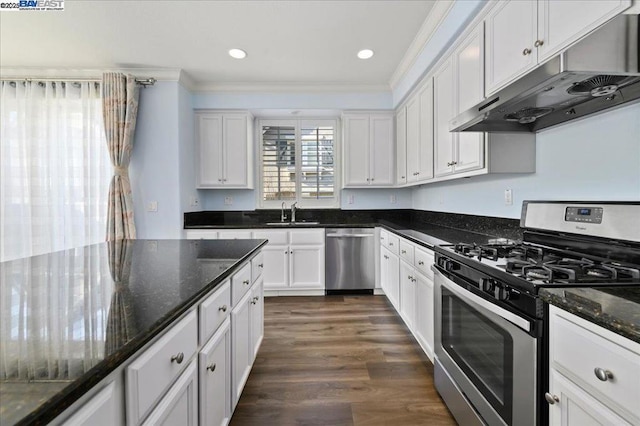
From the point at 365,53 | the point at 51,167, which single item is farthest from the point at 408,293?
the point at 51,167

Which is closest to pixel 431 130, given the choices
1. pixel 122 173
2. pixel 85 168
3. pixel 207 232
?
pixel 207 232

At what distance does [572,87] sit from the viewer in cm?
120

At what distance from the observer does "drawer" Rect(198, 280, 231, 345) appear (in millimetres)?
1078

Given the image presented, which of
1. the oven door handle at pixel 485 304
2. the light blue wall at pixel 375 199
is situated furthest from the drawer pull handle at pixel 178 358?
the light blue wall at pixel 375 199

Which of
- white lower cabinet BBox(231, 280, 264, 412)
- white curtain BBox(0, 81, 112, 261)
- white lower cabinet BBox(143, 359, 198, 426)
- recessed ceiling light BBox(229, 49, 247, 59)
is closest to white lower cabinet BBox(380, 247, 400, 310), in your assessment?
white lower cabinet BBox(231, 280, 264, 412)

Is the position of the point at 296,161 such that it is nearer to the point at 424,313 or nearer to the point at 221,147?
the point at 221,147

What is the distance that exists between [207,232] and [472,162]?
2.89 m

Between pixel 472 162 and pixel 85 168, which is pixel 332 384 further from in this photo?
pixel 85 168

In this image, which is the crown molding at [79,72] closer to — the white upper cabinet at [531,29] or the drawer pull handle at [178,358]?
the white upper cabinet at [531,29]

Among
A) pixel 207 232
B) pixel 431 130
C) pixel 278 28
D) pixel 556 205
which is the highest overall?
pixel 278 28

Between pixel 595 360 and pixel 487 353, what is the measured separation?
1.75ft

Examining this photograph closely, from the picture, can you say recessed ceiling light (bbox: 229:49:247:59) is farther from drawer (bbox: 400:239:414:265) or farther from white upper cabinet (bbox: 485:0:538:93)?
drawer (bbox: 400:239:414:265)

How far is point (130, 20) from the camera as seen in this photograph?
2.49m

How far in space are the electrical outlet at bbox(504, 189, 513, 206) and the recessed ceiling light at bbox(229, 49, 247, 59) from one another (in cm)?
272
